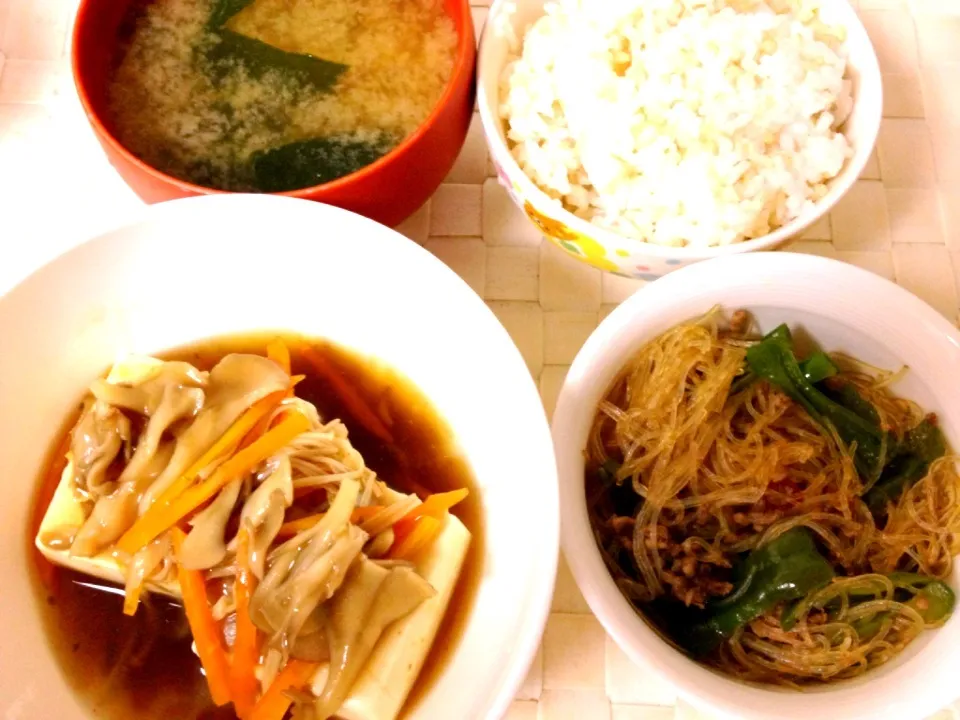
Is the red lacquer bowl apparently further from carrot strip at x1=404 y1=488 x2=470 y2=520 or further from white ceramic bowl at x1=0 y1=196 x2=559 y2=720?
carrot strip at x1=404 y1=488 x2=470 y2=520

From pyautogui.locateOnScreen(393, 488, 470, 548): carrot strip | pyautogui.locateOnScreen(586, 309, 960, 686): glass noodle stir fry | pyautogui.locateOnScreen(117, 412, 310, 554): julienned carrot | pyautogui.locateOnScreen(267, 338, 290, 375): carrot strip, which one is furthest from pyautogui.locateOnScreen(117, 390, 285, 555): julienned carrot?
pyautogui.locateOnScreen(586, 309, 960, 686): glass noodle stir fry

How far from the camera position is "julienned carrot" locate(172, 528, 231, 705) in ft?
3.38

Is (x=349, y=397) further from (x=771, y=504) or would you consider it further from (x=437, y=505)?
(x=771, y=504)

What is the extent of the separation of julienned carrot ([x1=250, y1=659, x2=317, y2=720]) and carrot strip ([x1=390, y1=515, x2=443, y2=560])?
0.60 feet

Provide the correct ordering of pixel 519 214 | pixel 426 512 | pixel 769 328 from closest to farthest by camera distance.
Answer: pixel 426 512 → pixel 769 328 → pixel 519 214

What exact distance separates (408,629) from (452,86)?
29.1 inches

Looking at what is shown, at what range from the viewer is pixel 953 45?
5.09 feet

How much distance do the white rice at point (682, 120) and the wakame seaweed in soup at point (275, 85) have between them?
0.20 m

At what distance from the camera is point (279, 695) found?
3.30 feet

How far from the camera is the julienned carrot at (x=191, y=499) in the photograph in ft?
3.38

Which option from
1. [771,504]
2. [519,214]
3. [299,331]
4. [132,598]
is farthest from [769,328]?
[132,598]

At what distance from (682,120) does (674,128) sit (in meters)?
0.02

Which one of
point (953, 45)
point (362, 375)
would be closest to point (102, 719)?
point (362, 375)

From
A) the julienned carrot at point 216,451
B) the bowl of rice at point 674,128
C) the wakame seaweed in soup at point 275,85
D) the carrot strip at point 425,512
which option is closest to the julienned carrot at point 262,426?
the julienned carrot at point 216,451
